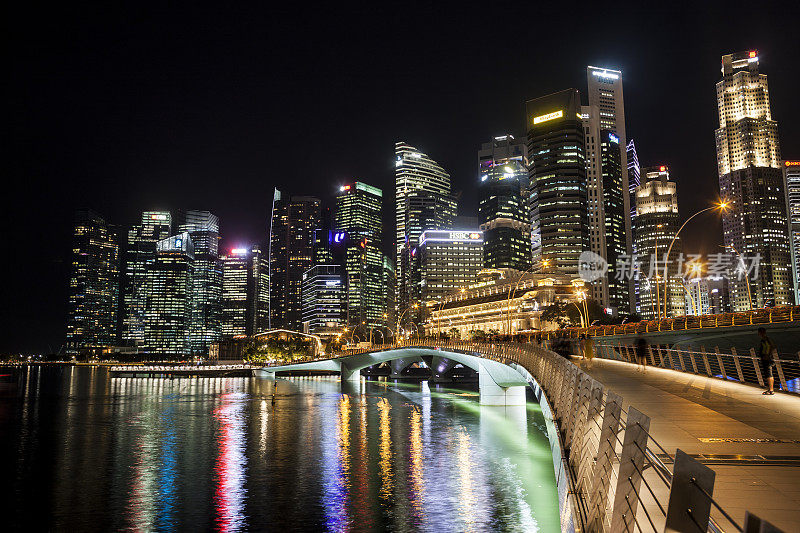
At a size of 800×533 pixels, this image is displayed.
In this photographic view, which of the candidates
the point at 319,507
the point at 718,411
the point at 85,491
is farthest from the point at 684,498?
the point at 85,491

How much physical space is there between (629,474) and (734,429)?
31.2 ft

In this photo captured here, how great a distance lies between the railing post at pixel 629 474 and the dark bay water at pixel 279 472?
55.3ft

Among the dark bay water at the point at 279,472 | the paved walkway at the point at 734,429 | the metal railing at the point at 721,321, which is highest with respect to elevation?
the metal railing at the point at 721,321

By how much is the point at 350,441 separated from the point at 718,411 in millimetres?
30435

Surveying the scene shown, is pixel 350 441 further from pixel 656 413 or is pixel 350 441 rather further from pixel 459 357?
pixel 459 357

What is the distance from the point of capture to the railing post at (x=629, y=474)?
537 cm

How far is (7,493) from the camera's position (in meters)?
28.5

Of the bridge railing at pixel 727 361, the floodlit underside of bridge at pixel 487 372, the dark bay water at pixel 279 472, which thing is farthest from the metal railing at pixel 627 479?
the floodlit underside of bridge at pixel 487 372

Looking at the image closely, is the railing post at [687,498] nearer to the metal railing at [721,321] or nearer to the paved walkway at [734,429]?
the paved walkway at [734,429]

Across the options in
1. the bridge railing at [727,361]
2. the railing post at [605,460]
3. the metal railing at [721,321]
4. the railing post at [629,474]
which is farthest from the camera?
the metal railing at [721,321]

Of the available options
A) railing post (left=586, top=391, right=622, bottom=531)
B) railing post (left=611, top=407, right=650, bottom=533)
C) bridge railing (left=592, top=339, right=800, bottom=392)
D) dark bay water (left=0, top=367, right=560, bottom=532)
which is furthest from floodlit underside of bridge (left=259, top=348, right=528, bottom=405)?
railing post (left=611, top=407, right=650, bottom=533)

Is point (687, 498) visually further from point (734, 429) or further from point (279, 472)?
point (279, 472)

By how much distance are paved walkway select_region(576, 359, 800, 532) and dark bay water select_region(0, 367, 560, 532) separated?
21.0 feet

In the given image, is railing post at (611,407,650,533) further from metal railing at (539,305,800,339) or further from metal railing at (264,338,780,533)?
metal railing at (539,305,800,339)
